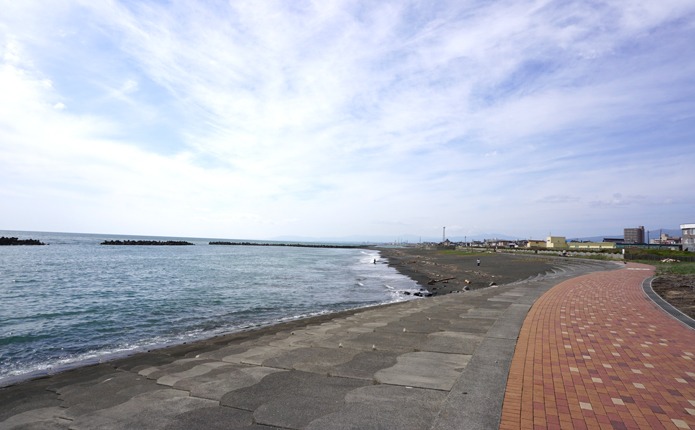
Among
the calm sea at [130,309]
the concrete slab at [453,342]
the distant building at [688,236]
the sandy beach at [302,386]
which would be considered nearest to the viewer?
the sandy beach at [302,386]

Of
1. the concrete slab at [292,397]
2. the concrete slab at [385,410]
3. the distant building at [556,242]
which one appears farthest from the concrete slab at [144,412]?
the distant building at [556,242]

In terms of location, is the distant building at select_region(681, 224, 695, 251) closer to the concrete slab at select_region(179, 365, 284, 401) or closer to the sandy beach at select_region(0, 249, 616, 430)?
the sandy beach at select_region(0, 249, 616, 430)

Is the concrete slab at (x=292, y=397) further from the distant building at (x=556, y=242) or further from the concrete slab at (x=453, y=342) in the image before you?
the distant building at (x=556, y=242)

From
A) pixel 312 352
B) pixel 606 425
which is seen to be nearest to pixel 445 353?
pixel 312 352

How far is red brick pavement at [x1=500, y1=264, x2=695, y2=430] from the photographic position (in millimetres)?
4523

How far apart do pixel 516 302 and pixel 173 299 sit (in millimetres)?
19389

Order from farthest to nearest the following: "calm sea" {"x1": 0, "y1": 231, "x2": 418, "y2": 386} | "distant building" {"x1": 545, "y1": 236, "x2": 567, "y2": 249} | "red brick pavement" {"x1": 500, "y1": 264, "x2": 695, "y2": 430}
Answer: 1. "distant building" {"x1": 545, "y1": 236, "x2": 567, "y2": 249}
2. "calm sea" {"x1": 0, "y1": 231, "x2": 418, "y2": 386}
3. "red brick pavement" {"x1": 500, "y1": 264, "x2": 695, "y2": 430}

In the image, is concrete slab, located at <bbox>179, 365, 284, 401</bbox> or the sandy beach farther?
concrete slab, located at <bbox>179, 365, 284, 401</bbox>

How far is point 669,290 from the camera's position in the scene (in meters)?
16.3

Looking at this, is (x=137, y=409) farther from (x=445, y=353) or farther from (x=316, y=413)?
(x=445, y=353)

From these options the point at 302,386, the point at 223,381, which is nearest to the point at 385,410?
the point at 302,386

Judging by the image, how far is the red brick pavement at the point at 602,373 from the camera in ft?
14.8

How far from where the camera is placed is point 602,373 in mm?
6023

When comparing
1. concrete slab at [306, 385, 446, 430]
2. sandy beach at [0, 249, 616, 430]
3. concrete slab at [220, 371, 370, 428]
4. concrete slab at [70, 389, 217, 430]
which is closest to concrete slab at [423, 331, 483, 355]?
sandy beach at [0, 249, 616, 430]
